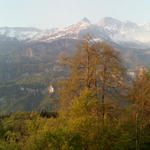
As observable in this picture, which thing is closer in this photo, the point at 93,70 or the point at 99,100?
the point at 99,100

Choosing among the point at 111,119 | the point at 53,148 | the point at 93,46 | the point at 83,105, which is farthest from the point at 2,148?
the point at 93,46

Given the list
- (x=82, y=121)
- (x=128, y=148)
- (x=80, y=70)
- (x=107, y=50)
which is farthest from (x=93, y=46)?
(x=128, y=148)

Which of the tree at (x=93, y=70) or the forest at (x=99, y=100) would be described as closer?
the forest at (x=99, y=100)

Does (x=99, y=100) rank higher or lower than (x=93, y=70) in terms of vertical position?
lower

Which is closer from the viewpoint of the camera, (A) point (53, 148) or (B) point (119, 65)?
(A) point (53, 148)

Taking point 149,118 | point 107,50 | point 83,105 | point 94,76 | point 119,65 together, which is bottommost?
point 149,118

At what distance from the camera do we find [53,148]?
1305 cm

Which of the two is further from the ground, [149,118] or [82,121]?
[82,121]

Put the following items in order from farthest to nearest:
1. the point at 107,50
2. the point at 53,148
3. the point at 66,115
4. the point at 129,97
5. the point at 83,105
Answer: the point at 129,97
the point at 107,50
the point at 66,115
the point at 83,105
the point at 53,148

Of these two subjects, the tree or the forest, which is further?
the tree

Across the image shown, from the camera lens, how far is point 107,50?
18469mm

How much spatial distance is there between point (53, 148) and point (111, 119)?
277 inches

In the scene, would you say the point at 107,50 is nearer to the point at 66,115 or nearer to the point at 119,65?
the point at 119,65

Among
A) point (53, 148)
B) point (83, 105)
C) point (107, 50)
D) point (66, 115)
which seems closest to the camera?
point (53, 148)
